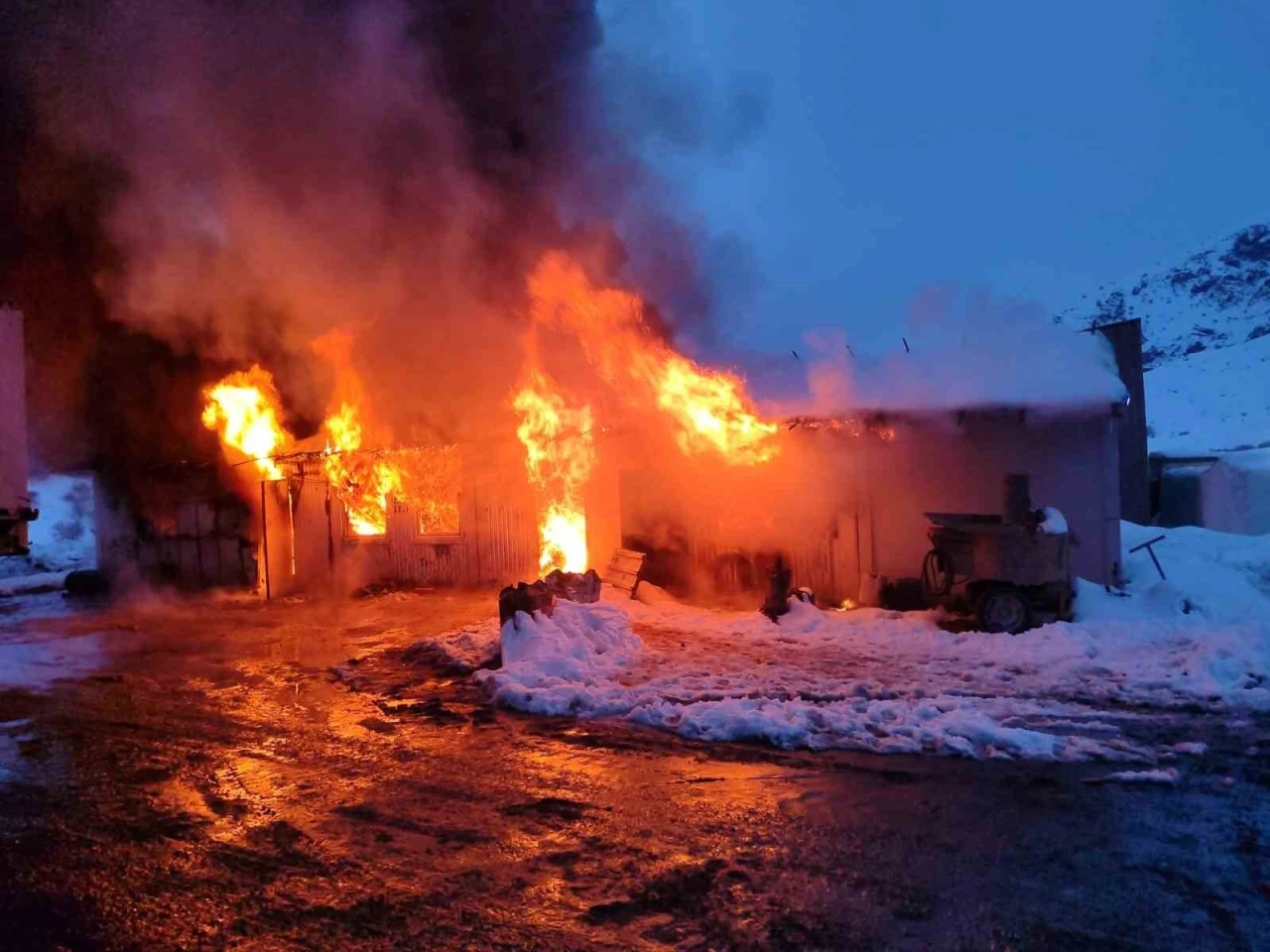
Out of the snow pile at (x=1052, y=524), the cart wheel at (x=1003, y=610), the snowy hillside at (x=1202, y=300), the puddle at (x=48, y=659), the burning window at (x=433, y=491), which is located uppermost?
the snowy hillside at (x=1202, y=300)

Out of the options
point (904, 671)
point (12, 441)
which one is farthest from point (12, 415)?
point (904, 671)

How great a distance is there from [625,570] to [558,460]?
238cm

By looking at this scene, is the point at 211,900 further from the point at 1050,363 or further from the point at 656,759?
the point at 1050,363

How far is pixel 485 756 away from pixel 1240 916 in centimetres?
458

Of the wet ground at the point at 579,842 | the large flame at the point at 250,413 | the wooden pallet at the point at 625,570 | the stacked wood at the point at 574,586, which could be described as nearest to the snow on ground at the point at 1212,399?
the wooden pallet at the point at 625,570

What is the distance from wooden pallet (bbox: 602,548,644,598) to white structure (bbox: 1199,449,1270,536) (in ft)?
49.7

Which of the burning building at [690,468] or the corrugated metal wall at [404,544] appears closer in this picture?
the burning building at [690,468]

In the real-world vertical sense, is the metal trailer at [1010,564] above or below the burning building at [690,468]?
below

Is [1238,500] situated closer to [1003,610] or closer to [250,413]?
[1003,610]

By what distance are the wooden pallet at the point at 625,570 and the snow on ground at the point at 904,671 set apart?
1236mm

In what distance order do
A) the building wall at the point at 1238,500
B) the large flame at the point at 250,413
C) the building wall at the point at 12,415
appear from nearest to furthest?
1. the building wall at the point at 12,415
2. the large flame at the point at 250,413
3. the building wall at the point at 1238,500

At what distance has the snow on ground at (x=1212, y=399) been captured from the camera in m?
43.2

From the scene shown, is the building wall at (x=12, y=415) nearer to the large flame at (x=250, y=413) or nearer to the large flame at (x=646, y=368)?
the large flame at (x=646, y=368)

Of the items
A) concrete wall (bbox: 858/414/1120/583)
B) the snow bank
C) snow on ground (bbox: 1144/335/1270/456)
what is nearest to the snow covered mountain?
snow on ground (bbox: 1144/335/1270/456)
